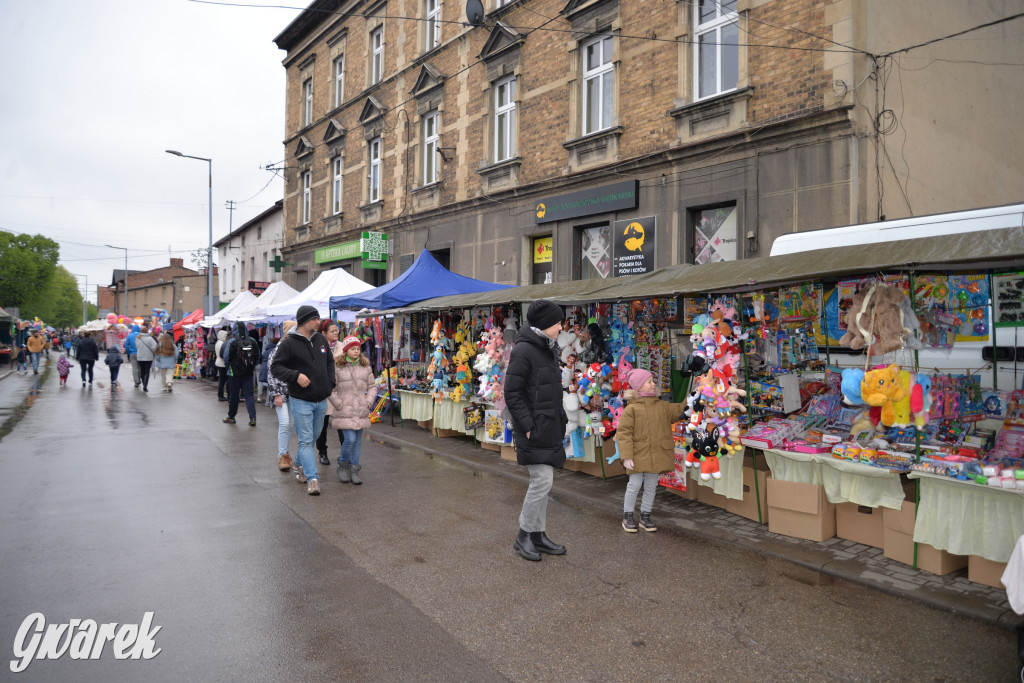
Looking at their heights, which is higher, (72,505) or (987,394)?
(987,394)

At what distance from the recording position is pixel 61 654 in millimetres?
3578

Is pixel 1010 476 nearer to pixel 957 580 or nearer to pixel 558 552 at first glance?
pixel 957 580

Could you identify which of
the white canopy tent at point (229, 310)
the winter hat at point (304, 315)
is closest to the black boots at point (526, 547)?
the winter hat at point (304, 315)

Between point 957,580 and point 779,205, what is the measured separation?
7102 millimetres

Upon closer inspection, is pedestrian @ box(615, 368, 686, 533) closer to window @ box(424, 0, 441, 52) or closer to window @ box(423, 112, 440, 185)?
window @ box(423, 112, 440, 185)

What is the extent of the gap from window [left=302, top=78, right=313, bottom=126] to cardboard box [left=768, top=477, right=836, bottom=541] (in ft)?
84.1

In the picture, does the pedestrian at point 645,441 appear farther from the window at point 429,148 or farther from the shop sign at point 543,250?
the window at point 429,148

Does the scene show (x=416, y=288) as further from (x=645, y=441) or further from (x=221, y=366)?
(x=645, y=441)

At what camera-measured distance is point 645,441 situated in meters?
5.79

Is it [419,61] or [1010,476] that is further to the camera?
[419,61]

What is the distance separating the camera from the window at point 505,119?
16.4m

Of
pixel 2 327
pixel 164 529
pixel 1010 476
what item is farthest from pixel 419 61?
pixel 2 327

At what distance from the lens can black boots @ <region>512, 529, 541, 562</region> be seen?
201 inches

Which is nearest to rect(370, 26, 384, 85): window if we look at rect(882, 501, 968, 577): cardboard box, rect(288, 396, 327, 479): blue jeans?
rect(288, 396, 327, 479): blue jeans
